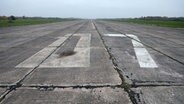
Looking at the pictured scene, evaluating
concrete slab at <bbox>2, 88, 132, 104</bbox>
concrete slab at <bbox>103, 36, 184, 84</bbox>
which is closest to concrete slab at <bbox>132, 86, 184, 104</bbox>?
concrete slab at <bbox>2, 88, 132, 104</bbox>

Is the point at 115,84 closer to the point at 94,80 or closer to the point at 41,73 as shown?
the point at 94,80

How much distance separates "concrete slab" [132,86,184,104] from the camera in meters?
2.86

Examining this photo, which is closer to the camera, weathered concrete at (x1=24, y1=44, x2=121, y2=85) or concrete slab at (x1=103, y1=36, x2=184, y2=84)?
weathered concrete at (x1=24, y1=44, x2=121, y2=85)

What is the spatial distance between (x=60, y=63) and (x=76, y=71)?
0.92 m

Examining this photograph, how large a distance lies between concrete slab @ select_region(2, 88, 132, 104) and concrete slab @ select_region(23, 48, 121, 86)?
1.22 ft

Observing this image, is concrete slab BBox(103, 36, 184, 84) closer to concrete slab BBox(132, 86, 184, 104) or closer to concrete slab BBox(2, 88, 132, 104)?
concrete slab BBox(132, 86, 184, 104)

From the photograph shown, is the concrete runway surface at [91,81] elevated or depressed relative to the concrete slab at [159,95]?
elevated

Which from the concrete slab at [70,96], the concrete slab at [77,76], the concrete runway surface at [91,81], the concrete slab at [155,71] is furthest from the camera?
the concrete slab at [155,71]

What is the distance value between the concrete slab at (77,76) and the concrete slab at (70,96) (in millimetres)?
372

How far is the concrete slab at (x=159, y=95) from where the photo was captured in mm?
2857

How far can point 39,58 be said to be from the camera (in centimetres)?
571

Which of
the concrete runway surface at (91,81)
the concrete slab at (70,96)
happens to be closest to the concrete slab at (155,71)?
the concrete runway surface at (91,81)

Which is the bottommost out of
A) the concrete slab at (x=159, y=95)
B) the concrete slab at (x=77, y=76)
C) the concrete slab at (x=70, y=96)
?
the concrete slab at (x=159, y=95)

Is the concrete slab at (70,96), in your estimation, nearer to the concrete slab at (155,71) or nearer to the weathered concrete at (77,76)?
the weathered concrete at (77,76)
